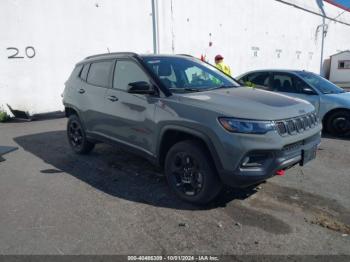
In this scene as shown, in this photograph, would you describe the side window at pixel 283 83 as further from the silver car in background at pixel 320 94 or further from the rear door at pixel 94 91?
the rear door at pixel 94 91

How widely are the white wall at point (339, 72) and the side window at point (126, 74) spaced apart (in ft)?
84.2

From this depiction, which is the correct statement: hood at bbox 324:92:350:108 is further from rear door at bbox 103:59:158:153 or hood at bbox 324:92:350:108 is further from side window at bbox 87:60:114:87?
side window at bbox 87:60:114:87

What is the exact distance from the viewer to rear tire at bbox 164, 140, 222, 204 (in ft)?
11.2

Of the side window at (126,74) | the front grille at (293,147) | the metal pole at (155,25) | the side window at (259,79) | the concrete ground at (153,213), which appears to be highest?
the metal pole at (155,25)

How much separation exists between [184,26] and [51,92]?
22.7 ft

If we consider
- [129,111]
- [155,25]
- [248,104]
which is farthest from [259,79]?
[155,25]

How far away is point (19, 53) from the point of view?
9.98 m

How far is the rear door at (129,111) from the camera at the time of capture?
399 cm

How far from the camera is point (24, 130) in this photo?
852cm

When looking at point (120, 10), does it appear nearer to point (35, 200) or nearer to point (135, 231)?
point (35, 200)

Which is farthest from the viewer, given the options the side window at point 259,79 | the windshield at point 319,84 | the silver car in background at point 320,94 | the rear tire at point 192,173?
the side window at point 259,79

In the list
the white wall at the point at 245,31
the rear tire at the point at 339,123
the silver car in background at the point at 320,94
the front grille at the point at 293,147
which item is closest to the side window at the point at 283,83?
the silver car in background at the point at 320,94

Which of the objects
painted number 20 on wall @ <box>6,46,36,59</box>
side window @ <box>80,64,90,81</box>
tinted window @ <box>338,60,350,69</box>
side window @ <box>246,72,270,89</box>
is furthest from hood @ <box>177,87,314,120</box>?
tinted window @ <box>338,60,350,69</box>

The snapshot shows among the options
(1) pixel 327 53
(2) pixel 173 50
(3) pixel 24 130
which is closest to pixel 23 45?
(3) pixel 24 130
